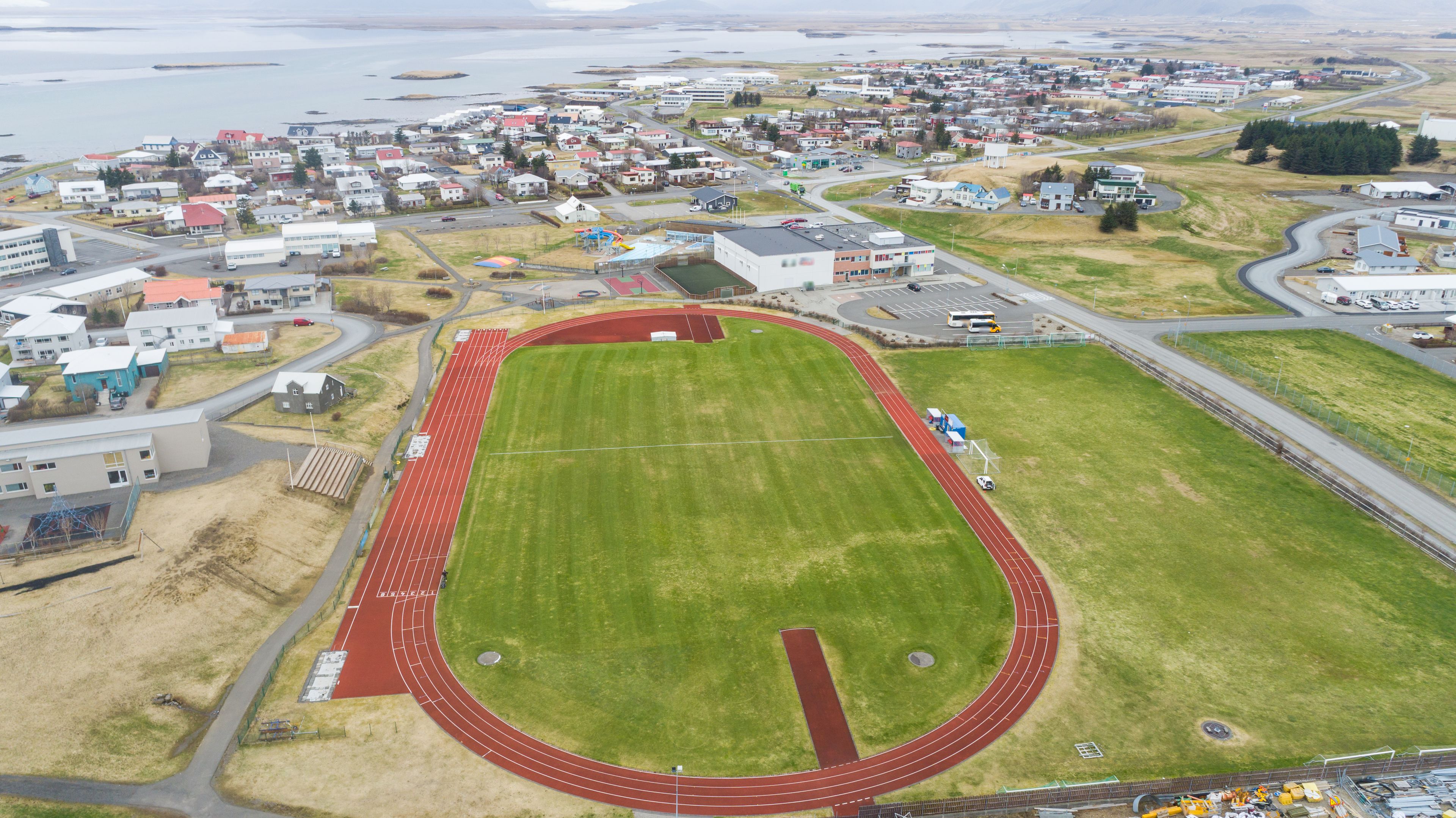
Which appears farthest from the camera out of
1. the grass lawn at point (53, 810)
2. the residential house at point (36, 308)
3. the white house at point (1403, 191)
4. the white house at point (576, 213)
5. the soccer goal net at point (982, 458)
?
the white house at point (1403, 191)

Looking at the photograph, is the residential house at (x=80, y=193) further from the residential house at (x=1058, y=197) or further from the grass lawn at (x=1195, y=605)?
the residential house at (x=1058, y=197)

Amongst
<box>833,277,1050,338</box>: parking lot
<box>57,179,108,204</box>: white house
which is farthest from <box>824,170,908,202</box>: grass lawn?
<box>57,179,108,204</box>: white house

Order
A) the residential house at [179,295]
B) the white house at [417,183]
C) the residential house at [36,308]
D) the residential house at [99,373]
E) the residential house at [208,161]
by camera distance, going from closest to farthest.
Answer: the residential house at [99,373]
the residential house at [36,308]
the residential house at [179,295]
the white house at [417,183]
the residential house at [208,161]

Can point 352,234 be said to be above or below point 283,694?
above

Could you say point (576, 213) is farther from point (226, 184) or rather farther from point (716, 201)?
point (226, 184)

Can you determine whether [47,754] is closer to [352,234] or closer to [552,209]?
[352,234]

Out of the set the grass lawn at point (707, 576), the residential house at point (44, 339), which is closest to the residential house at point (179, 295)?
the residential house at point (44, 339)

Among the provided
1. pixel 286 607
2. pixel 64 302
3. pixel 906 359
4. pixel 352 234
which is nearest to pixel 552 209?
pixel 352 234
